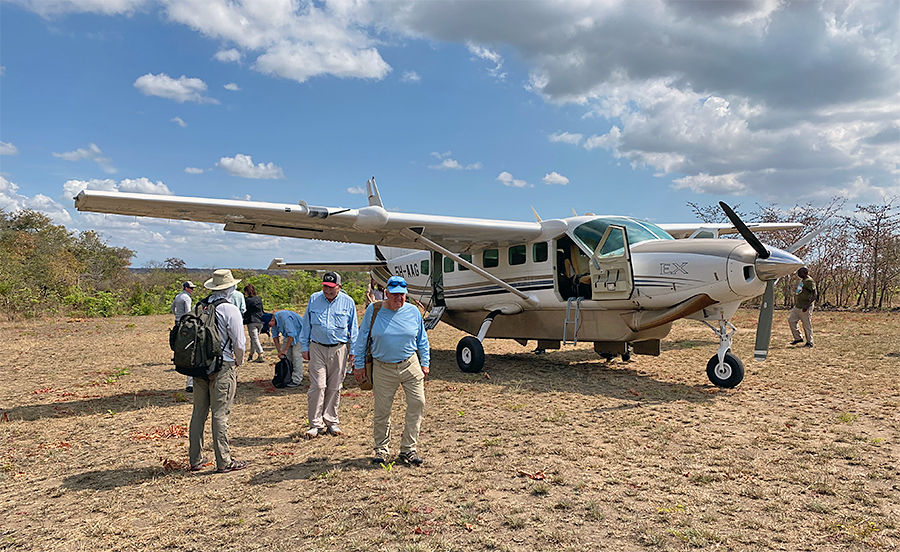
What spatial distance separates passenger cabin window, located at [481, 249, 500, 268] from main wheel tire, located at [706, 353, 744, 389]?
4.70 metres

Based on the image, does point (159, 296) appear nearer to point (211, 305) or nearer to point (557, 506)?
point (211, 305)

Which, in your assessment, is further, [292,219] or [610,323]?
[610,323]

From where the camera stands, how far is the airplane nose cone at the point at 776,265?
751cm

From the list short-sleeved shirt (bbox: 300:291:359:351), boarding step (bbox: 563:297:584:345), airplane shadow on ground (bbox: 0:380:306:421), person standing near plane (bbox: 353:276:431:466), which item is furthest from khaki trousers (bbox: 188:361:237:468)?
boarding step (bbox: 563:297:584:345)

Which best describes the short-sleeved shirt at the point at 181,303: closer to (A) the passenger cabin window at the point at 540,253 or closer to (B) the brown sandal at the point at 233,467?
(B) the brown sandal at the point at 233,467

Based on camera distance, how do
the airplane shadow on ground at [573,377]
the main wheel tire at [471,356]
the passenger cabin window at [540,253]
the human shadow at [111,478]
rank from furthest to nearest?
the passenger cabin window at [540,253], the main wheel tire at [471,356], the airplane shadow on ground at [573,377], the human shadow at [111,478]

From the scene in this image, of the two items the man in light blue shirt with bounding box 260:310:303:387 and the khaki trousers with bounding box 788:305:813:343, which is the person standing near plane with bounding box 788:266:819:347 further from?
the man in light blue shirt with bounding box 260:310:303:387

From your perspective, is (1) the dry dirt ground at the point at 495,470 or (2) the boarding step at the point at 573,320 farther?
(2) the boarding step at the point at 573,320

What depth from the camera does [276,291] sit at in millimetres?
34719

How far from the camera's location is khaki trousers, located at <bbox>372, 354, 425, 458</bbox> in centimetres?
501

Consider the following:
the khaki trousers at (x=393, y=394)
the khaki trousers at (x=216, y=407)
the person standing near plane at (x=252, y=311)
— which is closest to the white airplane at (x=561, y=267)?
the person standing near plane at (x=252, y=311)

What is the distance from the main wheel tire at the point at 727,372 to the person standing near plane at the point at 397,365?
548 cm

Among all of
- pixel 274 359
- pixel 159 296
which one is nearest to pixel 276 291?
pixel 159 296

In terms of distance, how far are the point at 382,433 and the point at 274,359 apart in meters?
8.33
